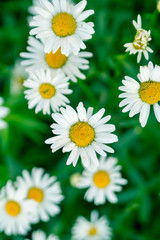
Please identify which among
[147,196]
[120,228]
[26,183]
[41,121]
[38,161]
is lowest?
[120,228]

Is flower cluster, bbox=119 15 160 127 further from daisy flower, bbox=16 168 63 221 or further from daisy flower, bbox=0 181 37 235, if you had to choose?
daisy flower, bbox=0 181 37 235

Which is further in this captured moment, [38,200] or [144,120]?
[38,200]

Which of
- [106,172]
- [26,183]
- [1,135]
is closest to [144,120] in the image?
[106,172]

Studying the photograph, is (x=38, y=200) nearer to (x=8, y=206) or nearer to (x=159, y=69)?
(x=8, y=206)

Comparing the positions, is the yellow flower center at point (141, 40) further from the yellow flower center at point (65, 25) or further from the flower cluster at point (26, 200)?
the flower cluster at point (26, 200)

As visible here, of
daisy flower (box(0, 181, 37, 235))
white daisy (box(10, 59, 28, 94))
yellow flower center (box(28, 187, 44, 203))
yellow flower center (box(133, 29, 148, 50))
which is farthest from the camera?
white daisy (box(10, 59, 28, 94))

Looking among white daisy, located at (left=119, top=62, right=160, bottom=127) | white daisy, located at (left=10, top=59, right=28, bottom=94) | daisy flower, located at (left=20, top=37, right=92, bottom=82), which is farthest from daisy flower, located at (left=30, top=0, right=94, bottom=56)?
white daisy, located at (left=10, top=59, right=28, bottom=94)

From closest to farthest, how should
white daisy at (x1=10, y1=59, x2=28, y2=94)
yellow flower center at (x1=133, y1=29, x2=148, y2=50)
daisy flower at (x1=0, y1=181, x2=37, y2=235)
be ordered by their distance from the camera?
1. yellow flower center at (x1=133, y1=29, x2=148, y2=50)
2. daisy flower at (x1=0, y1=181, x2=37, y2=235)
3. white daisy at (x1=10, y1=59, x2=28, y2=94)

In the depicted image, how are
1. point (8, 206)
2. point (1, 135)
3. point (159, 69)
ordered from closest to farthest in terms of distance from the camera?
point (159, 69)
point (8, 206)
point (1, 135)

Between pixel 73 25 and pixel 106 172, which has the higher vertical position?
pixel 73 25
